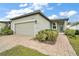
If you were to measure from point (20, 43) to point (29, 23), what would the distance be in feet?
3.20

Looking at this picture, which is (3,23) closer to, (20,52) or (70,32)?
(20,52)

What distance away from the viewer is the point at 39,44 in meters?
7.08

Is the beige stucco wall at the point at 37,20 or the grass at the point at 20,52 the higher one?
the beige stucco wall at the point at 37,20

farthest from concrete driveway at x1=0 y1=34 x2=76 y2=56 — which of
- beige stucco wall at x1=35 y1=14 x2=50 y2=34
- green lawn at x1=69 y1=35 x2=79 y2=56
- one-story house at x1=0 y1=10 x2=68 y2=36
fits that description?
beige stucco wall at x1=35 y1=14 x2=50 y2=34

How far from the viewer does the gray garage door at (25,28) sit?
286 inches

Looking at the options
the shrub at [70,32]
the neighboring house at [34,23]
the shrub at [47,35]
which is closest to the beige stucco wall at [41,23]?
the neighboring house at [34,23]

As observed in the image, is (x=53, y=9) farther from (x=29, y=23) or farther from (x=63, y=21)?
(x=29, y=23)

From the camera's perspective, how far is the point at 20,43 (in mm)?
7141

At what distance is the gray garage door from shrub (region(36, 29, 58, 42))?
41cm

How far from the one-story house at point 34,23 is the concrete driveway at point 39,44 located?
31 cm

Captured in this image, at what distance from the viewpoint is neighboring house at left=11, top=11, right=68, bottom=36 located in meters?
7.02

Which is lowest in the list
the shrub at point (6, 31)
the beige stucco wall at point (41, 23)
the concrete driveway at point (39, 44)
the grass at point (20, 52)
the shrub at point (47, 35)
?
the grass at point (20, 52)

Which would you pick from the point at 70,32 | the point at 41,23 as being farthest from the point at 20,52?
the point at 70,32

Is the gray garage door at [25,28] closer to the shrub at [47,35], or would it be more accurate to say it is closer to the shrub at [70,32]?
the shrub at [47,35]
